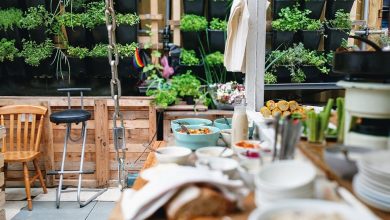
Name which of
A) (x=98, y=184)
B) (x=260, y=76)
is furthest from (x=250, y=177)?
(x=98, y=184)

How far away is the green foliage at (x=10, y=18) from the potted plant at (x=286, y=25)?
2.92 metres

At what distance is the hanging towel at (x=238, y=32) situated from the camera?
9.02 ft

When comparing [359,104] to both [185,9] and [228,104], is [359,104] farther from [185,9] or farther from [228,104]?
[185,9]

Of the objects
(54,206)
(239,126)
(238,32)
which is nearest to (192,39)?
(238,32)

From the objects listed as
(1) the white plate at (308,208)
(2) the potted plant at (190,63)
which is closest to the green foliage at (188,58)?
(2) the potted plant at (190,63)

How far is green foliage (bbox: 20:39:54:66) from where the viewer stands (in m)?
4.11

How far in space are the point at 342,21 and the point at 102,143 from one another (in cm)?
311

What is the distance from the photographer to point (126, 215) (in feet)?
3.78

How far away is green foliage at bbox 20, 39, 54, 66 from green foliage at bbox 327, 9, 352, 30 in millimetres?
3311

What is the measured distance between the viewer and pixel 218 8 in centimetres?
407

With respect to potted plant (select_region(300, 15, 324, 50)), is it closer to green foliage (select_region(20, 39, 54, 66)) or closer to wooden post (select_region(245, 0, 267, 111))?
wooden post (select_region(245, 0, 267, 111))

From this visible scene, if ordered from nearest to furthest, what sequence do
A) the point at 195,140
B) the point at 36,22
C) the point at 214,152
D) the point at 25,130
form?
the point at 214,152 → the point at 195,140 → the point at 25,130 → the point at 36,22

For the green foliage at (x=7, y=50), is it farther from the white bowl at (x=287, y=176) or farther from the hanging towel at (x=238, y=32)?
the white bowl at (x=287, y=176)

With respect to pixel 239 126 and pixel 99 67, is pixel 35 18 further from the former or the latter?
pixel 239 126
